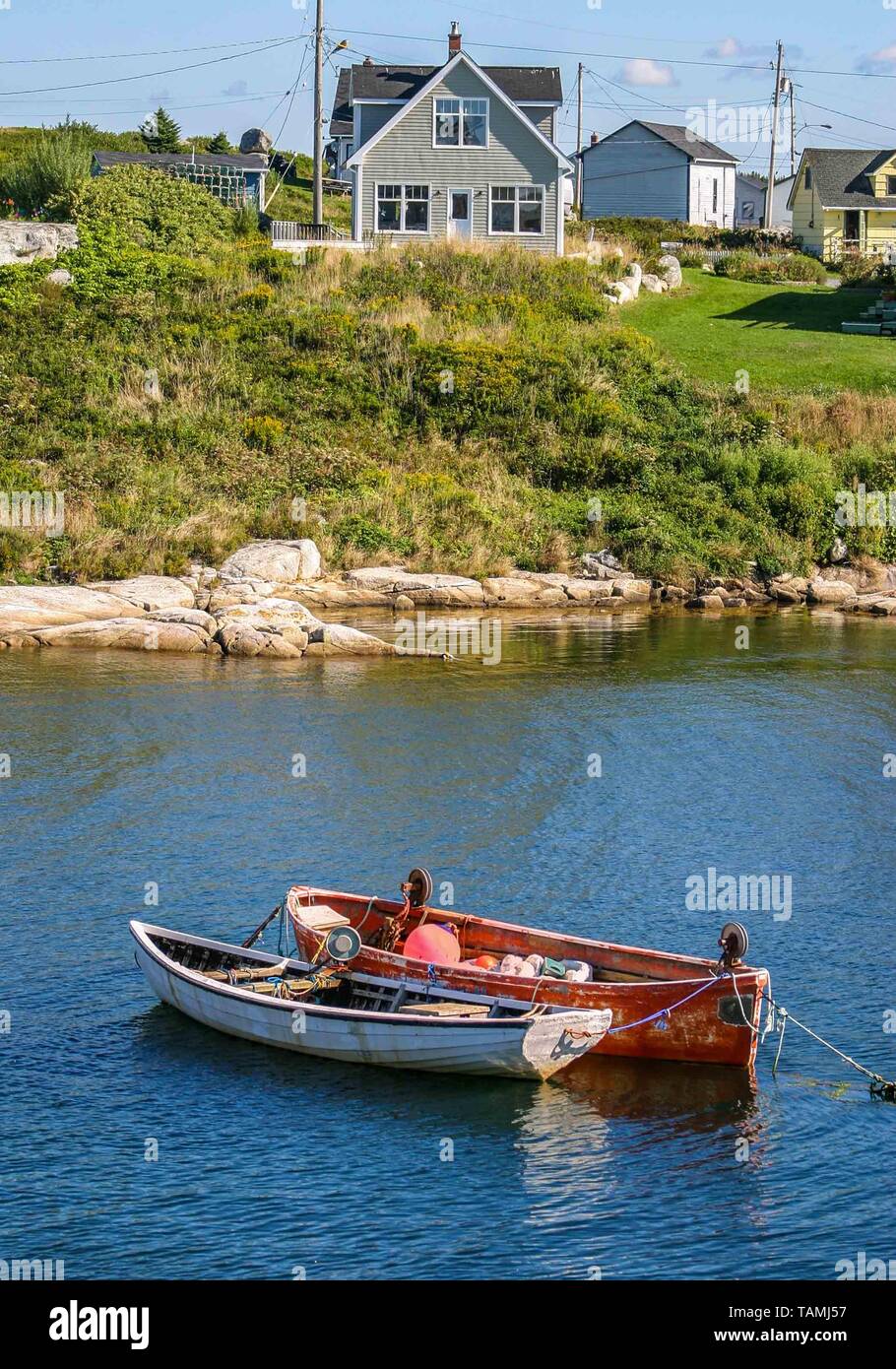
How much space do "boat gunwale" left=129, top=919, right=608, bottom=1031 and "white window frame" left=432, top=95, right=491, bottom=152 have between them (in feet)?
176

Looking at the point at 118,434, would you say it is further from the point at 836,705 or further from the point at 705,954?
the point at 705,954

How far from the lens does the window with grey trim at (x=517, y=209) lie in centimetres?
6819

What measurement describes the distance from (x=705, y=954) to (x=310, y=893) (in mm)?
5546

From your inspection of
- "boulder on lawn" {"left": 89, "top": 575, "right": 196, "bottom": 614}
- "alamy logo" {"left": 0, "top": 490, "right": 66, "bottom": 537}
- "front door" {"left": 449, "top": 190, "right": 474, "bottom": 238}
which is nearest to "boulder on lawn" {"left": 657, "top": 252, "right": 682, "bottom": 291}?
"front door" {"left": 449, "top": 190, "right": 474, "bottom": 238}

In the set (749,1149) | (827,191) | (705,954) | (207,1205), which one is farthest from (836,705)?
(827,191)

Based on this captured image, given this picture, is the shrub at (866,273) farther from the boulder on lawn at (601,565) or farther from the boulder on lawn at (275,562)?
the boulder on lawn at (275,562)

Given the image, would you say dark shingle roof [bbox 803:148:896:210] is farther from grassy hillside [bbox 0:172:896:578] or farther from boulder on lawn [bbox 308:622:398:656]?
boulder on lawn [bbox 308:622:398:656]

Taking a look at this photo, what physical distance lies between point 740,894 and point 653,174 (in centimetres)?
7843

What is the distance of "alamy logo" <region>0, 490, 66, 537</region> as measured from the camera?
154 feet

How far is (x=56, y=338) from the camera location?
5653 centimetres

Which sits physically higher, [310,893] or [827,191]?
[827,191]

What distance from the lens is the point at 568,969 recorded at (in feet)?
64.5
